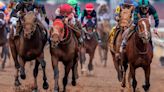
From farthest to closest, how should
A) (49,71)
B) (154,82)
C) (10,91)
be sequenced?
(49,71), (154,82), (10,91)

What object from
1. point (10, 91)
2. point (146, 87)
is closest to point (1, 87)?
point (10, 91)

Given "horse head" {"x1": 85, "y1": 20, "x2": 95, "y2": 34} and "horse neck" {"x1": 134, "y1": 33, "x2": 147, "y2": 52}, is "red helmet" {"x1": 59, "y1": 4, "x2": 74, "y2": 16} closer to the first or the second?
"horse neck" {"x1": 134, "y1": 33, "x2": 147, "y2": 52}

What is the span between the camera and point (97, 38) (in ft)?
79.4

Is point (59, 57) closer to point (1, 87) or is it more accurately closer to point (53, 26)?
point (53, 26)

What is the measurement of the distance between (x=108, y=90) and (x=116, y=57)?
868 mm

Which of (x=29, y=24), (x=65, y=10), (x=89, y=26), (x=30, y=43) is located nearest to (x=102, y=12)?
(x=89, y=26)

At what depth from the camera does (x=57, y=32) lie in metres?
16.0

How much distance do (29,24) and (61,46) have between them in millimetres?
878

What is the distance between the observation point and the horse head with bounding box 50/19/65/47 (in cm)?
1597

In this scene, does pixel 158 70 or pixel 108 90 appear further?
pixel 158 70

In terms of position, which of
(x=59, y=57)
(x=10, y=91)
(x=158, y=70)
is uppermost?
(x=59, y=57)

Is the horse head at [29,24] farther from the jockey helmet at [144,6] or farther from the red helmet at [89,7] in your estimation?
the red helmet at [89,7]

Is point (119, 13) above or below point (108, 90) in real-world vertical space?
above

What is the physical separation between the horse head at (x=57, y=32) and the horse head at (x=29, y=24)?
1.50ft
